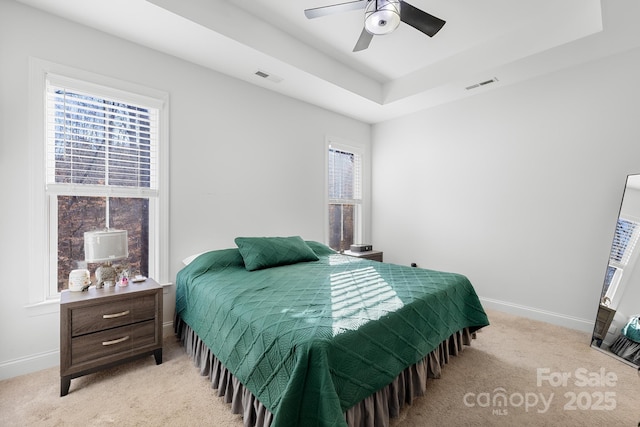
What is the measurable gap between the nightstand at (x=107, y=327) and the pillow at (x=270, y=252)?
79cm

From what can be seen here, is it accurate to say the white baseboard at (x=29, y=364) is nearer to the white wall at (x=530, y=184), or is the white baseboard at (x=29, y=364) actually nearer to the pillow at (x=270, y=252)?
the pillow at (x=270, y=252)

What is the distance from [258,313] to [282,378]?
16.0 inches

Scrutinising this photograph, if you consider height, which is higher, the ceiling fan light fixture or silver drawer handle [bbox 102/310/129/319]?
the ceiling fan light fixture

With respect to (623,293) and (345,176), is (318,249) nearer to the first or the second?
(345,176)

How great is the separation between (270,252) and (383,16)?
2.18 metres

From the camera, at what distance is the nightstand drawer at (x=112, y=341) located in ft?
6.34

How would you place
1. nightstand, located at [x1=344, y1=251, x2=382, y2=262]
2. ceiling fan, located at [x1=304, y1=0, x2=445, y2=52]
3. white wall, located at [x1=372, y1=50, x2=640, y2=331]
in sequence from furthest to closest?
nightstand, located at [x1=344, y1=251, x2=382, y2=262] → white wall, located at [x1=372, y1=50, x2=640, y2=331] → ceiling fan, located at [x1=304, y1=0, x2=445, y2=52]

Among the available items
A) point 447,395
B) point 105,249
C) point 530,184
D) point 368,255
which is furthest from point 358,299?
point 530,184

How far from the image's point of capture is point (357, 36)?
2947 millimetres

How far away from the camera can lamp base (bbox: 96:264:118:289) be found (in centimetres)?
221

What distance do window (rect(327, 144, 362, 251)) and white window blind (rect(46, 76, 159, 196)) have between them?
7.83 ft

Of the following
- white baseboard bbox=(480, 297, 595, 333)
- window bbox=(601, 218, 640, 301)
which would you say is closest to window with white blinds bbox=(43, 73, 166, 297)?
white baseboard bbox=(480, 297, 595, 333)

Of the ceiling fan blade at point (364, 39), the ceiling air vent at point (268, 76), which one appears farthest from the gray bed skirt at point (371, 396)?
A: the ceiling air vent at point (268, 76)

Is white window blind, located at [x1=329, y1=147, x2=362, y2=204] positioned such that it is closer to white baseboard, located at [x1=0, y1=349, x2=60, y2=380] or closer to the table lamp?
the table lamp
